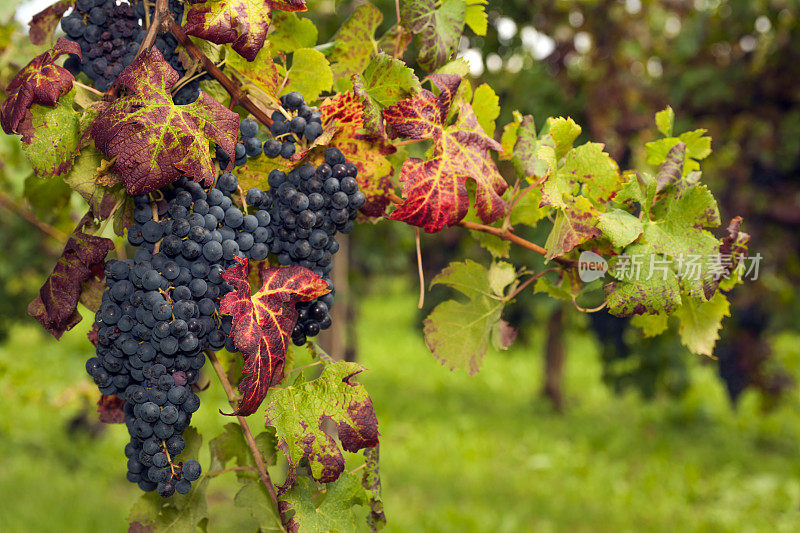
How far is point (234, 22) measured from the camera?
812 millimetres

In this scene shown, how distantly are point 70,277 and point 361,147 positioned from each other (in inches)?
17.7

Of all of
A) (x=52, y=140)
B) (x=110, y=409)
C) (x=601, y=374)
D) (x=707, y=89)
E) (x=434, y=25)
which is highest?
(x=707, y=89)

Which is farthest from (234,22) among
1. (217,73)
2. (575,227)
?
(575,227)

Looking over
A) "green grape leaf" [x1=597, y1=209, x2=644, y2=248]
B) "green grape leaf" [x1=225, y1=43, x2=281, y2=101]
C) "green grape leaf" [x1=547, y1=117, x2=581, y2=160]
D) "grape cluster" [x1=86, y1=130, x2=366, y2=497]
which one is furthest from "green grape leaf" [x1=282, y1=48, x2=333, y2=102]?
"green grape leaf" [x1=597, y1=209, x2=644, y2=248]

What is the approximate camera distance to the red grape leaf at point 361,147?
3.05ft

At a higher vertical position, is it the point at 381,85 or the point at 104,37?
the point at 381,85

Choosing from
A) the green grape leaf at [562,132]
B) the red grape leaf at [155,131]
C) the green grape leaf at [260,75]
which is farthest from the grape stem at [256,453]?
the green grape leaf at [562,132]

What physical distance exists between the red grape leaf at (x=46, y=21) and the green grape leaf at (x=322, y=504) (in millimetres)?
797

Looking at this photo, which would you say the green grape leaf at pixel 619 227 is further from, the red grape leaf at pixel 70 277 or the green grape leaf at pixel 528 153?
the red grape leaf at pixel 70 277

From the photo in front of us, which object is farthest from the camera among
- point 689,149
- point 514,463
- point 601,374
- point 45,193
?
point 514,463

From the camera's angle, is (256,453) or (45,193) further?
(45,193)

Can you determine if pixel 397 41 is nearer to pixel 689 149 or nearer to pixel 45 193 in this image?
pixel 689 149

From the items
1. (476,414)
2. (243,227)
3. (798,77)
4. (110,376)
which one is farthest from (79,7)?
(476,414)

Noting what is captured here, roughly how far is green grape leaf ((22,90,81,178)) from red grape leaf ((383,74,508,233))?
1.40 feet
